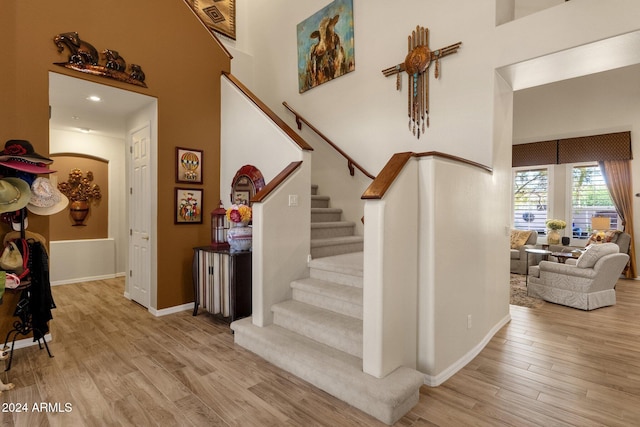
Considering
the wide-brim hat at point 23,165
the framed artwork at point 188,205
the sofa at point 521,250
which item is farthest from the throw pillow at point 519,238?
the wide-brim hat at point 23,165

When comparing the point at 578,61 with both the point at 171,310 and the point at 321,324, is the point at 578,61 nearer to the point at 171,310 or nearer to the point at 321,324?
the point at 321,324

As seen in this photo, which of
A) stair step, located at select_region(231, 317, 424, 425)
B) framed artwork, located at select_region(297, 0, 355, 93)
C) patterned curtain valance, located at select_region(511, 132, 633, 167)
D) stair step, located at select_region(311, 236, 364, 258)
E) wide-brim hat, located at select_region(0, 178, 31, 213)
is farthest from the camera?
patterned curtain valance, located at select_region(511, 132, 633, 167)

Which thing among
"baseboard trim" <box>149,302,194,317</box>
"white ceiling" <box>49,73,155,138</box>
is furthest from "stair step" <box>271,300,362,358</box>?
"white ceiling" <box>49,73,155,138</box>

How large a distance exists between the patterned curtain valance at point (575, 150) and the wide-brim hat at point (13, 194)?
32.3 ft

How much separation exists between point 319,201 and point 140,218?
104 inches

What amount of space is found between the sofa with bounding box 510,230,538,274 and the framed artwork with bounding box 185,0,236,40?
7.54 m

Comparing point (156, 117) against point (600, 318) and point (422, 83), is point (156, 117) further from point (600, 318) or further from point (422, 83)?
point (600, 318)

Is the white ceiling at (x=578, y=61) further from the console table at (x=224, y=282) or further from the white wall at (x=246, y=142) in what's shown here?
the console table at (x=224, y=282)

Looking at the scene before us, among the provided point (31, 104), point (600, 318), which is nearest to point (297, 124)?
point (31, 104)

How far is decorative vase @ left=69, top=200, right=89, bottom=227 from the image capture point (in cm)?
599

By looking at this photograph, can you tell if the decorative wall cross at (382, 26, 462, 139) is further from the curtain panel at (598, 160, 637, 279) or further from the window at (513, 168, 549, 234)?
the window at (513, 168, 549, 234)

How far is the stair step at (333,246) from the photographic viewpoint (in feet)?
12.7

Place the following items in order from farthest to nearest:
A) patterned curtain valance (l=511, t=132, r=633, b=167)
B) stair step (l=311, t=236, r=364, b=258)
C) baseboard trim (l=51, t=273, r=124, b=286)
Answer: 1. patterned curtain valance (l=511, t=132, r=633, b=167)
2. baseboard trim (l=51, t=273, r=124, b=286)
3. stair step (l=311, t=236, r=364, b=258)

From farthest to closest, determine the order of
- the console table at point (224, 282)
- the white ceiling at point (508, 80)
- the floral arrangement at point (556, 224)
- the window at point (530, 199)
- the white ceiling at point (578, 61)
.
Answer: the window at point (530, 199)
the floral arrangement at point (556, 224)
the console table at point (224, 282)
the white ceiling at point (508, 80)
the white ceiling at point (578, 61)
